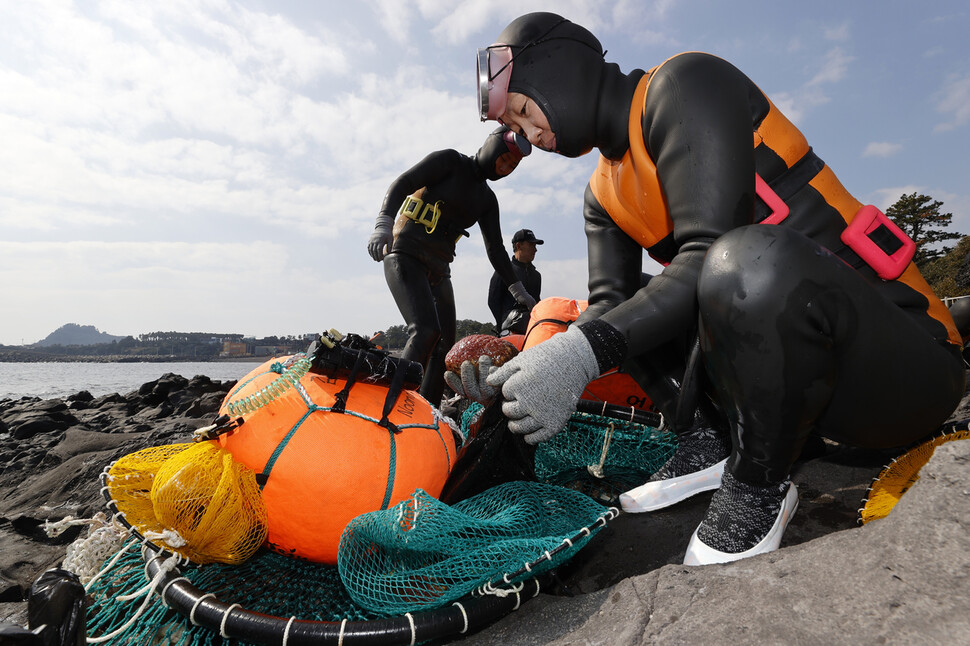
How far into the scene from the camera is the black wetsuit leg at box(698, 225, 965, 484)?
54.9 inches

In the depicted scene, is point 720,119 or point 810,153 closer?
point 720,119

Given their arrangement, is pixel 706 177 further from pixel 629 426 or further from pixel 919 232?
pixel 919 232

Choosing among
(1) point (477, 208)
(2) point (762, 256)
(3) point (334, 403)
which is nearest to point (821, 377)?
(2) point (762, 256)

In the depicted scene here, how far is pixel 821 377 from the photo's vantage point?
56.7 inches

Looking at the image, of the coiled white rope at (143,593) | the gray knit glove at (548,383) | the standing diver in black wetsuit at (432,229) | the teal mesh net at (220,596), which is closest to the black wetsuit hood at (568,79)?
the gray knit glove at (548,383)

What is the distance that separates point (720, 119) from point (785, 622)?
1379 millimetres

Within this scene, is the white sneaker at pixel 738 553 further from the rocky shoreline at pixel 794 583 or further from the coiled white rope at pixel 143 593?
the coiled white rope at pixel 143 593

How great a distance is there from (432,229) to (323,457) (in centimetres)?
326

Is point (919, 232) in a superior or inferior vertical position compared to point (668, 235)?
superior

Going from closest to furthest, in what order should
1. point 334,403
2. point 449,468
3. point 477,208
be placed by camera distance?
point 334,403 < point 449,468 < point 477,208

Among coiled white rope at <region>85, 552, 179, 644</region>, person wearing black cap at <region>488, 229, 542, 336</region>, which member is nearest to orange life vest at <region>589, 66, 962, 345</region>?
coiled white rope at <region>85, 552, 179, 644</region>

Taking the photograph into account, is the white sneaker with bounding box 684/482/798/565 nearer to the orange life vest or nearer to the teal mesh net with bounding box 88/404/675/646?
the teal mesh net with bounding box 88/404/675/646

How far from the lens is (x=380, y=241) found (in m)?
4.43

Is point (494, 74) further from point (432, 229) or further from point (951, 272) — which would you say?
point (951, 272)
